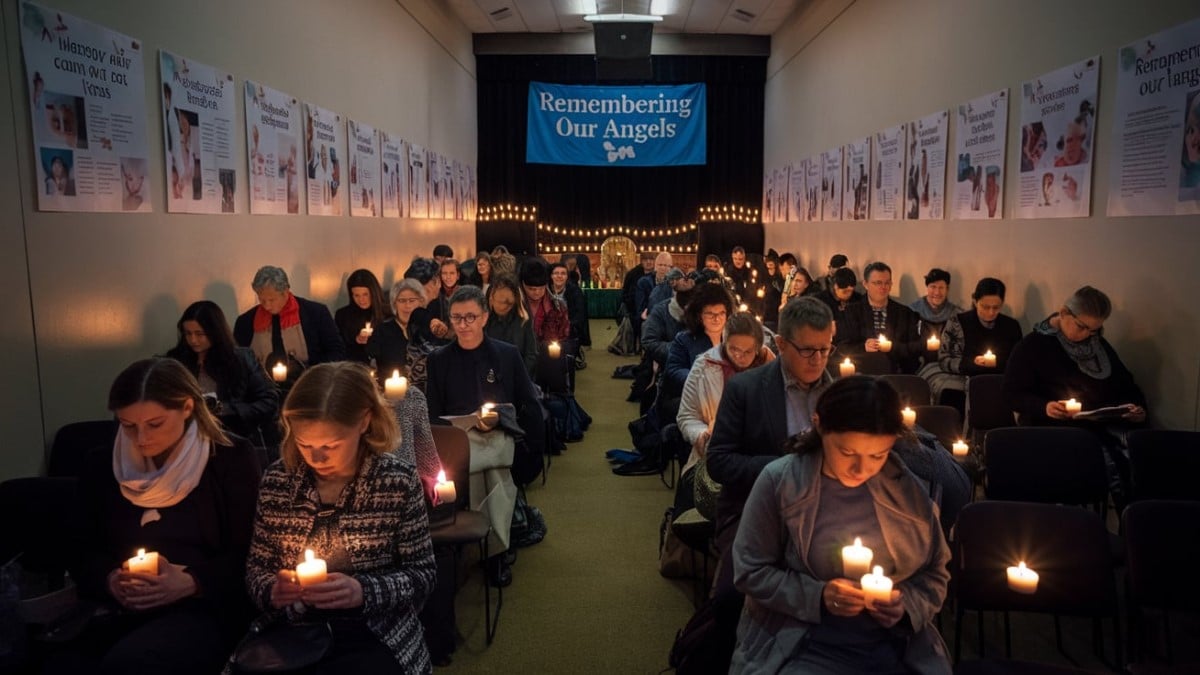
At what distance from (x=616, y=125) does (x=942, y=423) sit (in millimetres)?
14422

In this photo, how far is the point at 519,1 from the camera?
49.7 ft

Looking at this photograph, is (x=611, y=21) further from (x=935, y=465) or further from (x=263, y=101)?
(x=935, y=465)

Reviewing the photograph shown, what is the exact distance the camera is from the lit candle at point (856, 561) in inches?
99.3

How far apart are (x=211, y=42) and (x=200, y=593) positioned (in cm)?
487

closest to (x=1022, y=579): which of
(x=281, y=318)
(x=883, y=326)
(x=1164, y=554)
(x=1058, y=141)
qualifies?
(x=1164, y=554)

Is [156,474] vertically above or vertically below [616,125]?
below

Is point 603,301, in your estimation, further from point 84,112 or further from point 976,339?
point 84,112

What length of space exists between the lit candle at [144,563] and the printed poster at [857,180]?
10.2m

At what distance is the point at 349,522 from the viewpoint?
9.06 ft

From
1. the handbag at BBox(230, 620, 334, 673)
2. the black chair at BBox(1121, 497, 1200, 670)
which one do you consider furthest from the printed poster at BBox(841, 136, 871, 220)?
the handbag at BBox(230, 620, 334, 673)

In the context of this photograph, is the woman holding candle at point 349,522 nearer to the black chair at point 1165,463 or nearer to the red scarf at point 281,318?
the black chair at point 1165,463

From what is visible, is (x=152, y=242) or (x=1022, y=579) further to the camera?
(x=152, y=242)

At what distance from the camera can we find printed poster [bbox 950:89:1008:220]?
7602mm

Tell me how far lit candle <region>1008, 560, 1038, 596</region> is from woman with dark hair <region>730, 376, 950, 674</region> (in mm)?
985
